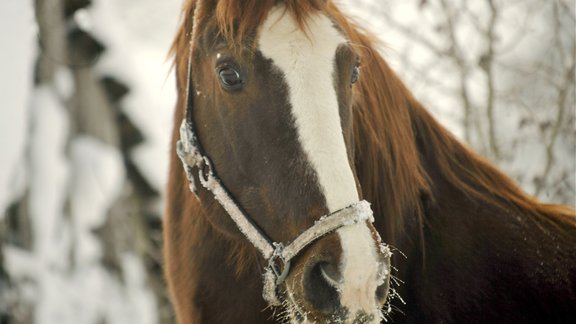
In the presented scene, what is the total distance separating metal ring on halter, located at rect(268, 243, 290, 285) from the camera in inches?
93.2

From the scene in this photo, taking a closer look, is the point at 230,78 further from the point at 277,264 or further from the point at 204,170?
the point at 277,264

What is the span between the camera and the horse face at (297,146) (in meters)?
2.19

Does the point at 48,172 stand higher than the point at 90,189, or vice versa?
the point at 48,172

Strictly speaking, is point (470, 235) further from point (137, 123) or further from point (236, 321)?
point (137, 123)

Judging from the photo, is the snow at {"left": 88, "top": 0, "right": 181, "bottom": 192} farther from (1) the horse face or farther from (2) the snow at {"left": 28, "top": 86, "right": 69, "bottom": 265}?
(1) the horse face

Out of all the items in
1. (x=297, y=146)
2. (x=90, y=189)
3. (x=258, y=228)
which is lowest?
(x=258, y=228)

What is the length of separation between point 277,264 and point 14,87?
2.72 m

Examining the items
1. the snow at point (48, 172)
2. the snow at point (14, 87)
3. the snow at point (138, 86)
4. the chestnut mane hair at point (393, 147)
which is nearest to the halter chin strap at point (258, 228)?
the chestnut mane hair at point (393, 147)

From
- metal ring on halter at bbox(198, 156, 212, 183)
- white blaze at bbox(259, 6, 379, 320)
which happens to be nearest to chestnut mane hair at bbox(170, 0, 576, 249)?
white blaze at bbox(259, 6, 379, 320)

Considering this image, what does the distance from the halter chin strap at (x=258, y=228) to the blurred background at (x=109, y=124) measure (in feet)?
2.30

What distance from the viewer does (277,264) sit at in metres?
2.45

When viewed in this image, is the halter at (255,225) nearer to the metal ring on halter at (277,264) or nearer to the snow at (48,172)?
the metal ring on halter at (277,264)

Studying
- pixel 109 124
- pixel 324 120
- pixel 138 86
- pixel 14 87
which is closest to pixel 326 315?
pixel 324 120

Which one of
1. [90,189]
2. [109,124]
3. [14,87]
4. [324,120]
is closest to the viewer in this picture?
[324,120]
